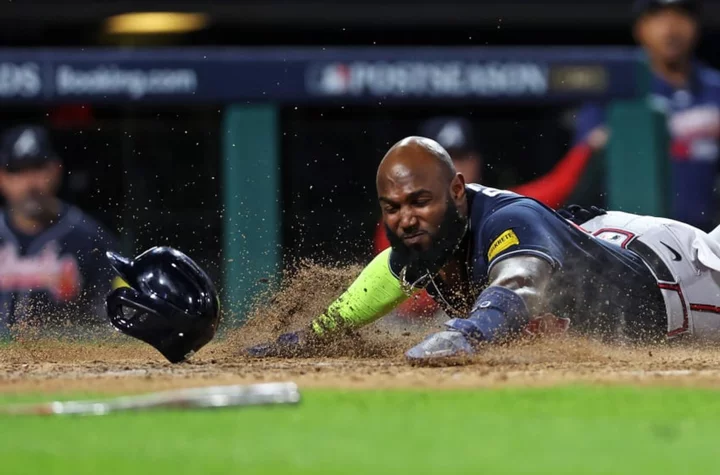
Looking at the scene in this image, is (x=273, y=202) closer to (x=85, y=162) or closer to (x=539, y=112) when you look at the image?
(x=85, y=162)

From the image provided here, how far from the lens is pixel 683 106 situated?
488 inches

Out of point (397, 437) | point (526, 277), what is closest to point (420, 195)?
point (526, 277)

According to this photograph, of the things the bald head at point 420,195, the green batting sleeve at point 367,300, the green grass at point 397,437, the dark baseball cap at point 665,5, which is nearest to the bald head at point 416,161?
the bald head at point 420,195

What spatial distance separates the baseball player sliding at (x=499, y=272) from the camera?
5.83 m

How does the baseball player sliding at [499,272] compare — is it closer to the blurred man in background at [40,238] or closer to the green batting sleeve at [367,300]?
the green batting sleeve at [367,300]

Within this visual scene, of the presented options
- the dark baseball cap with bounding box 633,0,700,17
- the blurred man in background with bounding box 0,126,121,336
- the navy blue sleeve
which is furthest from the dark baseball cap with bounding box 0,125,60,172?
the navy blue sleeve

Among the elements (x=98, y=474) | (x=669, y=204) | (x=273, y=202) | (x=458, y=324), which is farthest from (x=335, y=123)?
(x=98, y=474)

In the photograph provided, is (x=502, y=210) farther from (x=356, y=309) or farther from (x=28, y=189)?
(x=28, y=189)

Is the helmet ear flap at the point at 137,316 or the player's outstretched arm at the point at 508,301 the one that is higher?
the player's outstretched arm at the point at 508,301

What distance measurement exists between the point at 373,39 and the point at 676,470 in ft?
36.2

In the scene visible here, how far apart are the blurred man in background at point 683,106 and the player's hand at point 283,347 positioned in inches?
230

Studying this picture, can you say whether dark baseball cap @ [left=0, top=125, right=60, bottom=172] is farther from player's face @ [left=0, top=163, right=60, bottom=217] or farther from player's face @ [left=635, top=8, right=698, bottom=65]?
player's face @ [left=635, top=8, right=698, bottom=65]

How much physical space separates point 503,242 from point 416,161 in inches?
21.9

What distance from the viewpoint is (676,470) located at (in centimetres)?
337
